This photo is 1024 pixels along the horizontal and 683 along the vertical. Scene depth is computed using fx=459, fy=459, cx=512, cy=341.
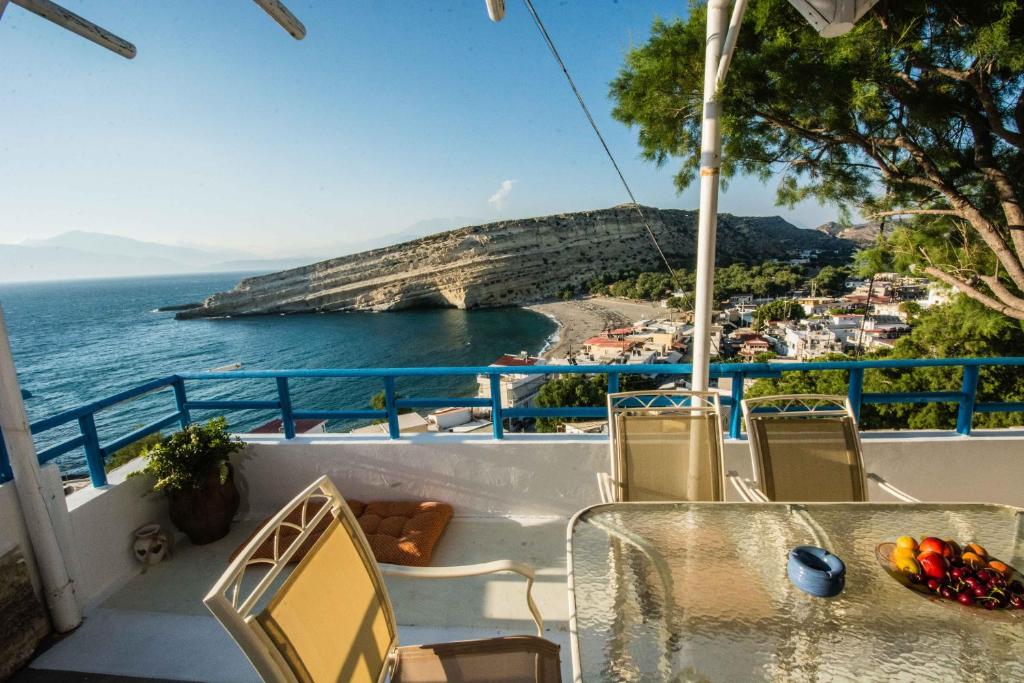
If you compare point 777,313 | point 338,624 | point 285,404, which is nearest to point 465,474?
point 285,404

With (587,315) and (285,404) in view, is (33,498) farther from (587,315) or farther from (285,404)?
(587,315)

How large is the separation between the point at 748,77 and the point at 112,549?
501 cm

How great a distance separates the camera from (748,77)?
3.42 metres

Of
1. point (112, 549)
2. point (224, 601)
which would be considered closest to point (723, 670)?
point (224, 601)

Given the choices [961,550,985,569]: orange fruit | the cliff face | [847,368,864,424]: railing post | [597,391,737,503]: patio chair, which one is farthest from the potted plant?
the cliff face

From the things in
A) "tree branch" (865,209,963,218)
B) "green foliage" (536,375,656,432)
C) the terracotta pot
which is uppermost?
"tree branch" (865,209,963,218)

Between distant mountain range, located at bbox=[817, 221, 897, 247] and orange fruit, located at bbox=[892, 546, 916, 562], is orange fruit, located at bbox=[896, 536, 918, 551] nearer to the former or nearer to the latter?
orange fruit, located at bbox=[892, 546, 916, 562]

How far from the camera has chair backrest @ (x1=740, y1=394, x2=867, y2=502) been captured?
6.51ft

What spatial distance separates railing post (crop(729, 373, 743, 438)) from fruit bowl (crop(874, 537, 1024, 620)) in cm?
125

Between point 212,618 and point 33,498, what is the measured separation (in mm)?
934

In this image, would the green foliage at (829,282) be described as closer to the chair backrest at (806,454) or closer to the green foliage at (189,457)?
the chair backrest at (806,454)

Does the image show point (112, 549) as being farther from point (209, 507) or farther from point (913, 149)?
point (913, 149)

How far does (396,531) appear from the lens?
257cm

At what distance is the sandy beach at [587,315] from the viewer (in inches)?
1800
